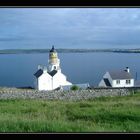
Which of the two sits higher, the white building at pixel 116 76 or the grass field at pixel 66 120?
the white building at pixel 116 76

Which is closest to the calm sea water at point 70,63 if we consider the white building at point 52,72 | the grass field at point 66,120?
the white building at point 52,72

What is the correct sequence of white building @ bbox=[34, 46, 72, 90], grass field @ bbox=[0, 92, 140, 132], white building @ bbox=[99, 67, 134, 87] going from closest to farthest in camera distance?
grass field @ bbox=[0, 92, 140, 132] → white building @ bbox=[34, 46, 72, 90] → white building @ bbox=[99, 67, 134, 87]

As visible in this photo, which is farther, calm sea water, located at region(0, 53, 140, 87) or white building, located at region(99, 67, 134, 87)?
white building, located at region(99, 67, 134, 87)

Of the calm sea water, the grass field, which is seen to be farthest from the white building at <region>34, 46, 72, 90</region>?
the grass field

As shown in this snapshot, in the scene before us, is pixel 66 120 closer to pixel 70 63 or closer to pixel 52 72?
pixel 70 63

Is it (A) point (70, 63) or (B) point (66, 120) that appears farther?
(B) point (66, 120)

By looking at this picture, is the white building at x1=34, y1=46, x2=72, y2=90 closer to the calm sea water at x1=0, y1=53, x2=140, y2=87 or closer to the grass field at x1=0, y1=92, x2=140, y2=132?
the calm sea water at x1=0, y1=53, x2=140, y2=87

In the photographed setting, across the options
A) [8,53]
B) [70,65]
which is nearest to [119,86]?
[70,65]

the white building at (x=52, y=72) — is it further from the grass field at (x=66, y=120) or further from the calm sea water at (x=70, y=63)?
the grass field at (x=66, y=120)

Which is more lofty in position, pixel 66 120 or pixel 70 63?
pixel 70 63

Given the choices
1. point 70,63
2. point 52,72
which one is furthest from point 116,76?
point 70,63

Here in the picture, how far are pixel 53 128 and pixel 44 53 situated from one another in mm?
295
